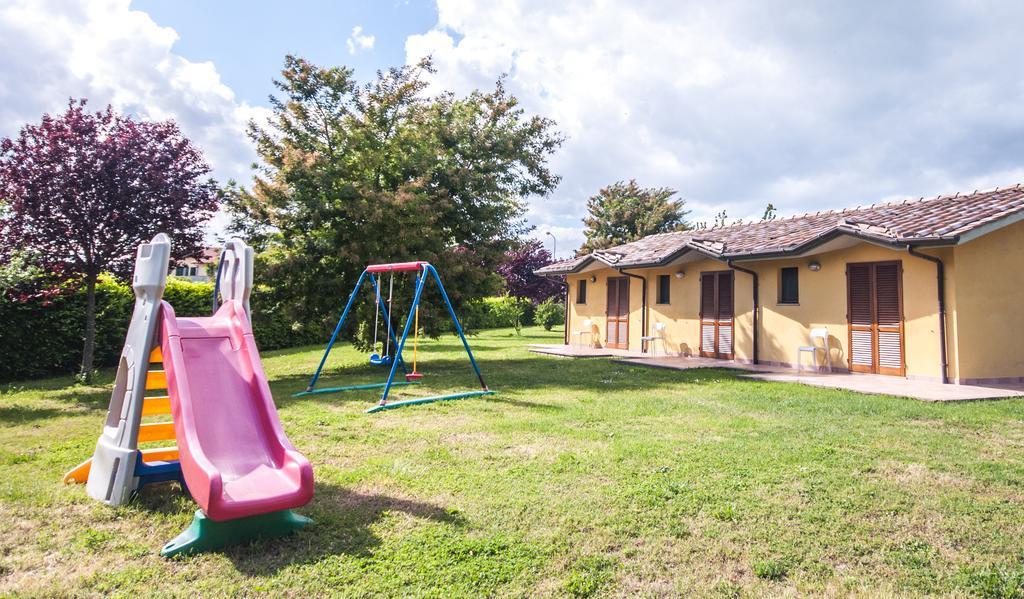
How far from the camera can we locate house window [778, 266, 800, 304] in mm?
12500

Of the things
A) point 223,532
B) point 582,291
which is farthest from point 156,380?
point 582,291

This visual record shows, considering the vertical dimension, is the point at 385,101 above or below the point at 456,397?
above

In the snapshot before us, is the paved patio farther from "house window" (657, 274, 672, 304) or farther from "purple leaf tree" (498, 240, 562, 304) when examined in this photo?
"purple leaf tree" (498, 240, 562, 304)

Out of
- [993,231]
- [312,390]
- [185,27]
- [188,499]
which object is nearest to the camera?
[188,499]

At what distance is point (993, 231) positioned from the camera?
9.89 metres

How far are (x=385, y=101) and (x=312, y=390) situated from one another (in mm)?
6813

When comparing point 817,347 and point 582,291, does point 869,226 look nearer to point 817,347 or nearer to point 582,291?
point 817,347

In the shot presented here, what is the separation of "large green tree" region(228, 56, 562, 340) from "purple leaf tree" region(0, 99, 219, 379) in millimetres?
1422

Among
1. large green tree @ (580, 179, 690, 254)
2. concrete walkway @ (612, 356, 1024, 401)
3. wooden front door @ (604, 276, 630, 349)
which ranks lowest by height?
concrete walkway @ (612, 356, 1024, 401)

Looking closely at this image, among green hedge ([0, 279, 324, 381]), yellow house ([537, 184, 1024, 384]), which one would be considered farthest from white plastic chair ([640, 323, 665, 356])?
green hedge ([0, 279, 324, 381])

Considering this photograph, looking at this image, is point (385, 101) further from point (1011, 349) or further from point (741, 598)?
point (1011, 349)

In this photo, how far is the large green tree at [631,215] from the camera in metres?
36.6

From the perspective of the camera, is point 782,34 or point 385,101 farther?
point 385,101

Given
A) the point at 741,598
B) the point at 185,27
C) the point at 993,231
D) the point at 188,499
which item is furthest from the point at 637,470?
the point at 993,231
